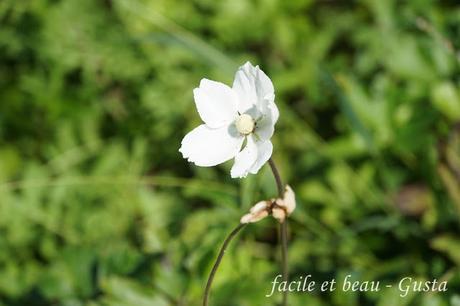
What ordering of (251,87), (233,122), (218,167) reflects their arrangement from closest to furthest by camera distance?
(251,87), (233,122), (218,167)

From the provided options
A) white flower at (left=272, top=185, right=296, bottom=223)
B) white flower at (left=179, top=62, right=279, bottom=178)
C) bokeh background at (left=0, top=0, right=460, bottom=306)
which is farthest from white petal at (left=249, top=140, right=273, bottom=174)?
bokeh background at (left=0, top=0, right=460, bottom=306)

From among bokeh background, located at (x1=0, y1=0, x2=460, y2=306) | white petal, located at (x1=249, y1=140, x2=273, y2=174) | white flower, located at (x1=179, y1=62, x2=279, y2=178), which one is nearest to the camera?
white petal, located at (x1=249, y1=140, x2=273, y2=174)

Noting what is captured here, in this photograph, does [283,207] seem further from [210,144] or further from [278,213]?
[210,144]

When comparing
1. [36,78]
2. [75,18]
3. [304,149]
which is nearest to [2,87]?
[36,78]

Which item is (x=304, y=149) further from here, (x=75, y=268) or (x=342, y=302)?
(x=75, y=268)

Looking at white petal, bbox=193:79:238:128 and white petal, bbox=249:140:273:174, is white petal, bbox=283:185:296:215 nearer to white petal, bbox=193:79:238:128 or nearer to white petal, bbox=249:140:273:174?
white petal, bbox=249:140:273:174

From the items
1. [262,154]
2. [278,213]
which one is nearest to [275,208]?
[278,213]
